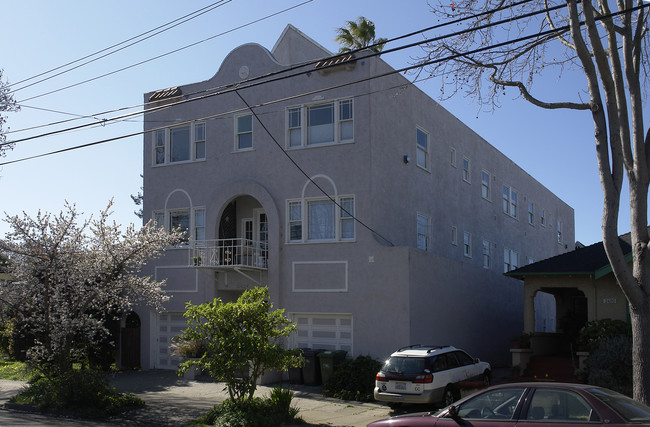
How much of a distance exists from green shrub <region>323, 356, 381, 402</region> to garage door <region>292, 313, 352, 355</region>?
1831 millimetres

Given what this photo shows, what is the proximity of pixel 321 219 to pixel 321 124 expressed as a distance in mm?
3070

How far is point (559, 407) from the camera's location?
26.9 feet

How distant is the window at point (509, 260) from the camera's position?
30.7m

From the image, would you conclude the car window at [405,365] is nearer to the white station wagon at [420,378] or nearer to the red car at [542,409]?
the white station wagon at [420,378]

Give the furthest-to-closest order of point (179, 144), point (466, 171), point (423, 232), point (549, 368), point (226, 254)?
point (466, 171), point (179, 144), point (423, 232), point (226, 254), point (549, 368)

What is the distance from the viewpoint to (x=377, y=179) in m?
20.3

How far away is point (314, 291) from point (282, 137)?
5.19m

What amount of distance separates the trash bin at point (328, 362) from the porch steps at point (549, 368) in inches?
226

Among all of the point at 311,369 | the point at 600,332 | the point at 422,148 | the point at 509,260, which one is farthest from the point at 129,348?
the point at 509,260

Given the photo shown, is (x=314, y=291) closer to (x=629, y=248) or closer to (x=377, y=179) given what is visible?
(x=377, y=179)

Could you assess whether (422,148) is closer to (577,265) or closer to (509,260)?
(577,265)

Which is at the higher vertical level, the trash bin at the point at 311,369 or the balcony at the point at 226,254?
the balcony at the point at 226,254

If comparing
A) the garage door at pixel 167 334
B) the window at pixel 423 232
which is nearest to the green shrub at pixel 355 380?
the window at pixel 423 232

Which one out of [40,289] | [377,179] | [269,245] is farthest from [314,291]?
[40,289]
